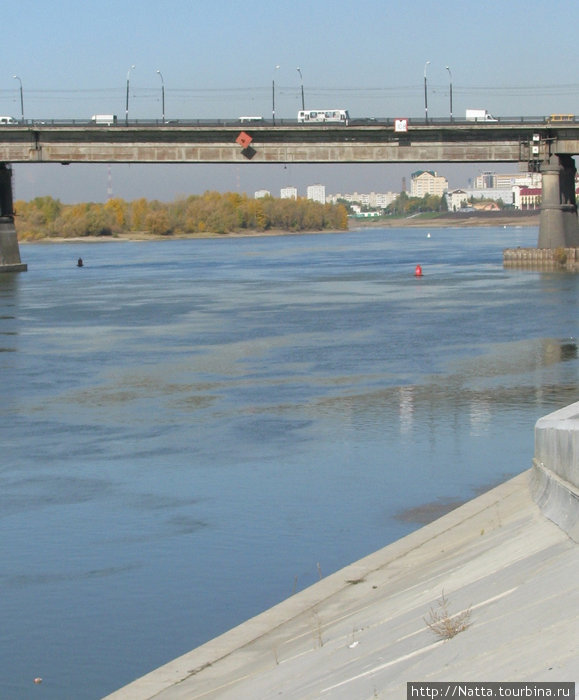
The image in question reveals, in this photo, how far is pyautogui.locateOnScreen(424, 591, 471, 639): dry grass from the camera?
9.73 meters

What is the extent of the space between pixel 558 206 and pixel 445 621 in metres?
74.5

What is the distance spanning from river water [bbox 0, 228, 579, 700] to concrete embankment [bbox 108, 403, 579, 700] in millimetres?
1326

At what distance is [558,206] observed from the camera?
81.2 metres

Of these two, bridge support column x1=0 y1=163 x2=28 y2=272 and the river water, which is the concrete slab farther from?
bridge support column x1=0 y1=163 x2=28 y2=272

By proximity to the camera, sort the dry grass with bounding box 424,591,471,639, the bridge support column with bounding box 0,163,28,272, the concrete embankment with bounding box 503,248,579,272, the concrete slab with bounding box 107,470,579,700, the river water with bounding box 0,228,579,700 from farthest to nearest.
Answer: the bridge support column with bounding box 0,163,28,272, the concrete embankment with bounding box 503,248,579,272, the river water with bounding box 0,228,579,700, the dry grass with bounding box 424,591,471,639, the concrete slab with bounding box 107,470,579,700

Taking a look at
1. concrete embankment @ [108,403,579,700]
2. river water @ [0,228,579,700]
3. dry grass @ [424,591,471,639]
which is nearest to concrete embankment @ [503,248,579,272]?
river water @ [0,228,579,700]

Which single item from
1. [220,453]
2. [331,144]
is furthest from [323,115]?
[220,453]

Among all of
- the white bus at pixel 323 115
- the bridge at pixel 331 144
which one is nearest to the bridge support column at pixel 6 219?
the bridge at pixel 331 144

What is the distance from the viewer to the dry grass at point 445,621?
31.9ft

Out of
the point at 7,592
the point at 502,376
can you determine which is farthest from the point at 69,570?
the point at 502,376

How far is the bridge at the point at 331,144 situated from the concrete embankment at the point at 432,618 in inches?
2747

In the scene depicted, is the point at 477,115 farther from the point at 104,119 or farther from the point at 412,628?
the point at 412,628

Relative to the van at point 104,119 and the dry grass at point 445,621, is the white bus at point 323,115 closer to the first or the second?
the van at point 104,119

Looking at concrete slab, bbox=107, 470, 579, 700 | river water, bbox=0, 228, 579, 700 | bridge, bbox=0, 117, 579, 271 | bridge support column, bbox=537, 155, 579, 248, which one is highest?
bridge, bbox=0, 117, 579, 271
